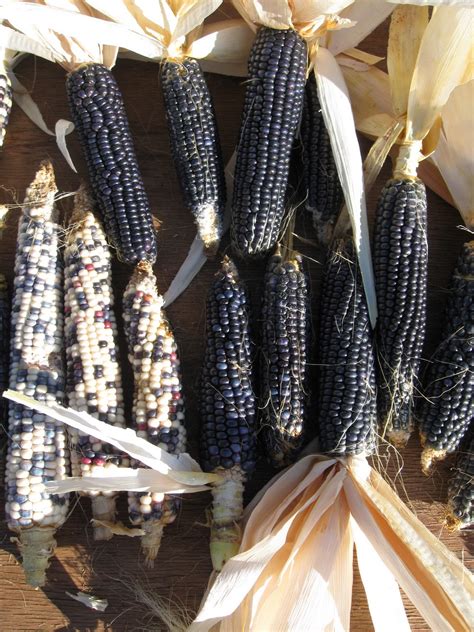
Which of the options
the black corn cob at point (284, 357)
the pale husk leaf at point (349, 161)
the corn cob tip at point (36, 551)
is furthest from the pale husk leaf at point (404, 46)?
the corn cob tip at point (36, 551)

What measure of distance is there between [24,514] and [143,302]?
67 centimetres

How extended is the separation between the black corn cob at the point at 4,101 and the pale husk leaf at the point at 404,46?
1.20 metres

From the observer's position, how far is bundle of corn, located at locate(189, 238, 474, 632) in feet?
4.97

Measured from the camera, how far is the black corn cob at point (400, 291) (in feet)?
5.47

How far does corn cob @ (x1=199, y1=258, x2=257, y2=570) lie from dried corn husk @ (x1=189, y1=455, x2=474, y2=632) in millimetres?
79

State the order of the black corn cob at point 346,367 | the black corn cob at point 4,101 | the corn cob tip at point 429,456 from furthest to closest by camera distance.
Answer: the black corn cob at point 4,101 → the corn cob tip at point 429,456 → the black corn cob at point 346,367

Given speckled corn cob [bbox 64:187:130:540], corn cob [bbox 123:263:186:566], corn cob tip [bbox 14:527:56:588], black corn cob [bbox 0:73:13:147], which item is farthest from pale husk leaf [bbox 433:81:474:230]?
corn cob tip [bbox 14:527:56:588]

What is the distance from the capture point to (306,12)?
1.69 metres

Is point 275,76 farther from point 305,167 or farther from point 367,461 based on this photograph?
point 367,461

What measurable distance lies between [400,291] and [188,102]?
83 centimetres

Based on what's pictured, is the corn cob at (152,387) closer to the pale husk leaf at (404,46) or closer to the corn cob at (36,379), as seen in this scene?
the corn cob at (36,379)

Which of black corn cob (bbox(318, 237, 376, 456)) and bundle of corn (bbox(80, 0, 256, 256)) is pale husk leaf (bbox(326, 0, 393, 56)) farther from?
black corn cob (bbox(318, 237, 376, 456))

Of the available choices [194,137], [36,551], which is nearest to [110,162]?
[194,137]

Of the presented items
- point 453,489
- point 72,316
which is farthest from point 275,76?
point 453,489
